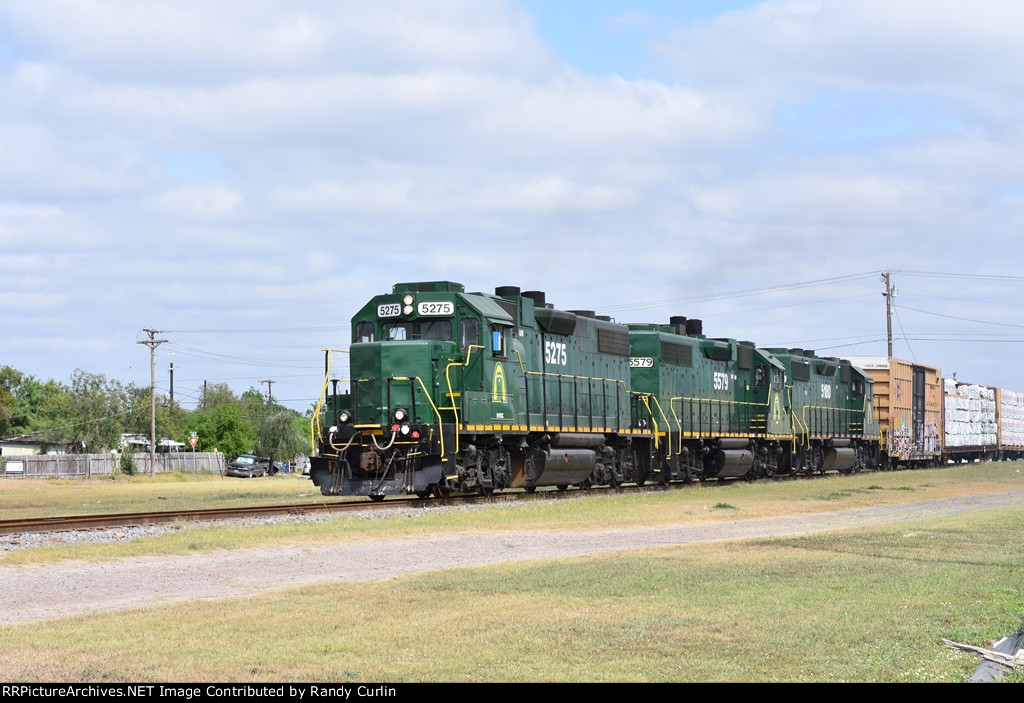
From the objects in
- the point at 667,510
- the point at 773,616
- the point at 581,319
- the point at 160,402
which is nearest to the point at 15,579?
the point at 773,616

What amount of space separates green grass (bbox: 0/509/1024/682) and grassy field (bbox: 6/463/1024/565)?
470 centimetres

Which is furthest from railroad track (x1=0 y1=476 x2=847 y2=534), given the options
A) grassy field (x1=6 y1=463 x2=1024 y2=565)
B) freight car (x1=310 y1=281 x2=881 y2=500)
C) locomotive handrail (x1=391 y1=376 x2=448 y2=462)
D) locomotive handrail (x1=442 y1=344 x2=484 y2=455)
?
locomotive handrail (x1=442 y1=344 x2=484 y2=455)

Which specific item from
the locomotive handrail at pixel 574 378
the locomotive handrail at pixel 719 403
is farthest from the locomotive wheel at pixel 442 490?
the locomotive handrail at pixel 719 403

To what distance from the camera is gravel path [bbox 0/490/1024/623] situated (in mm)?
11703

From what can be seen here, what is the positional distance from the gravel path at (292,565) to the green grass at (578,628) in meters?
0.94

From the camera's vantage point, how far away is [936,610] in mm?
10078

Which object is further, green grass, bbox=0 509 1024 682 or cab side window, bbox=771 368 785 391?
cab side window, bbox=771 368 785 391

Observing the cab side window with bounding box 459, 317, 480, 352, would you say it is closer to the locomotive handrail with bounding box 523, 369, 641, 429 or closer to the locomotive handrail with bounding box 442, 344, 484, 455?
the locomotive handrail with bounding box 442, 344, 484, 455

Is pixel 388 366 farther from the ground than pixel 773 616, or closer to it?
farther from the ground

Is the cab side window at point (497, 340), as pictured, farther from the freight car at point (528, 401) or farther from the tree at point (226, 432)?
the tree at point (226, 432)

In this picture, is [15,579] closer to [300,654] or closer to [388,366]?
[300,654]

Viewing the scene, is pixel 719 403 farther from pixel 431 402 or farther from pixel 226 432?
pixel 226 432
